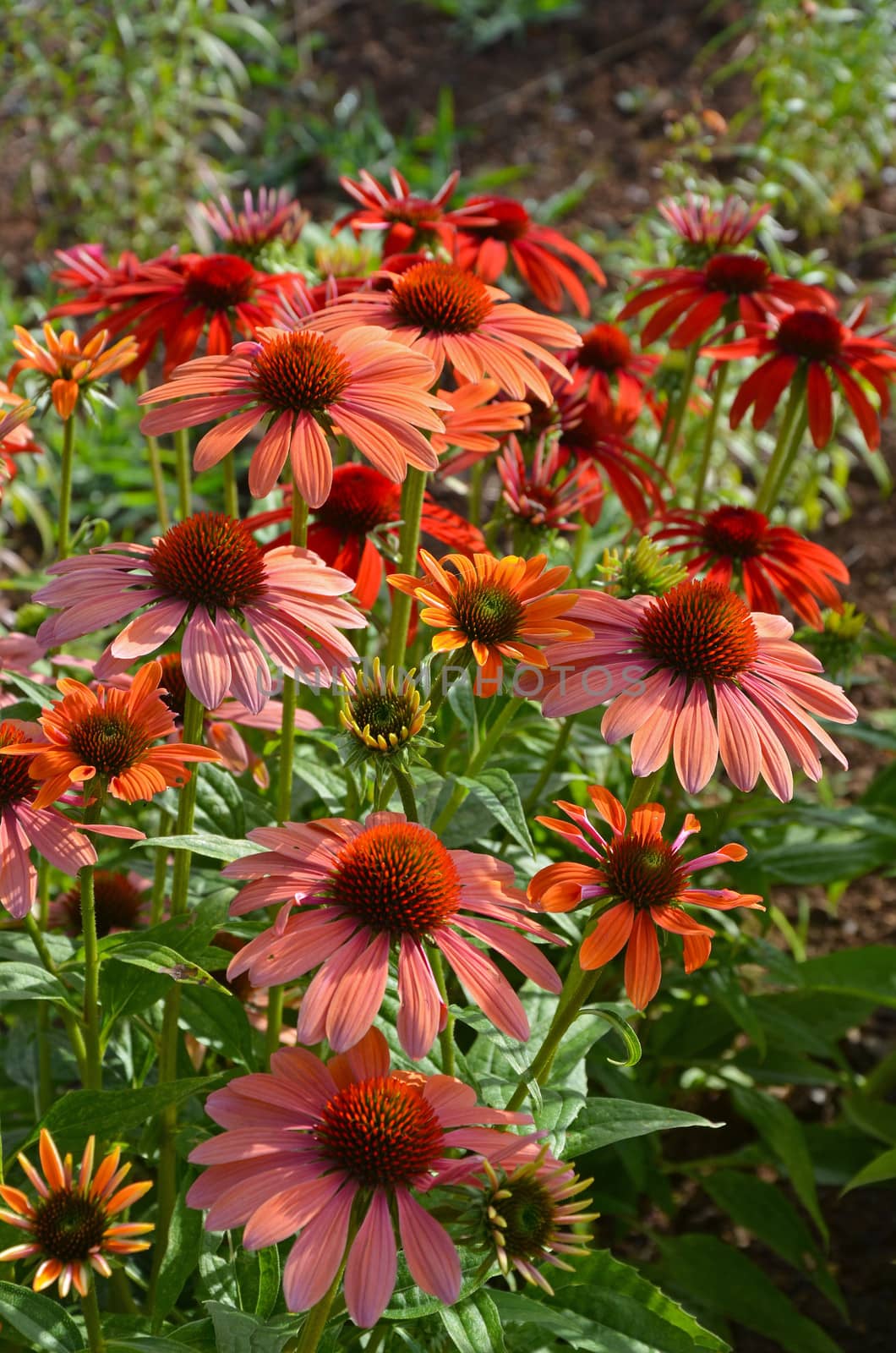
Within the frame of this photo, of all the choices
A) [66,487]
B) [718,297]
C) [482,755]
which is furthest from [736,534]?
[66,487]

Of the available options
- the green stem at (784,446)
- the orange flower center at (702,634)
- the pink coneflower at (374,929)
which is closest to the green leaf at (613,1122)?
the pink coneflower at (374,929)

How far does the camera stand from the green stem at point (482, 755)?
154 centimetres

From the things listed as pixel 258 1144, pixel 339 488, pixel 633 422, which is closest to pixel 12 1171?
pixel 258 1144

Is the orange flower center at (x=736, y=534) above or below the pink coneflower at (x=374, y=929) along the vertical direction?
above

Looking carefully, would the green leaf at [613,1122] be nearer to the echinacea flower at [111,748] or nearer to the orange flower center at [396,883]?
the orange flower center at [396,883]

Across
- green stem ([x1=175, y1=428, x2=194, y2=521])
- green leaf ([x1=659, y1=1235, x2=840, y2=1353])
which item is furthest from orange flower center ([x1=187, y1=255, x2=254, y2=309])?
green leaf ([x1=659, y1=1235, x2=840, y2=1353])

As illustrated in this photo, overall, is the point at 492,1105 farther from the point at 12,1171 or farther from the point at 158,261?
the point at 158,261

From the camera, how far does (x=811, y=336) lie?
2102 millimetres

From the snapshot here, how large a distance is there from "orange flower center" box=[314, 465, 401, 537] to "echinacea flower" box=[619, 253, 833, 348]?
0.57 metres

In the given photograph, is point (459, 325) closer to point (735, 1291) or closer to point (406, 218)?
point (406, 218)

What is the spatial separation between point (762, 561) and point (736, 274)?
56 centimetres

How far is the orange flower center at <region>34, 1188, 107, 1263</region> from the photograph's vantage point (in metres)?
1.14

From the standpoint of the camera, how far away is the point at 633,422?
2318mm

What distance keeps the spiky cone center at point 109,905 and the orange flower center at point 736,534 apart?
37.8 inches
